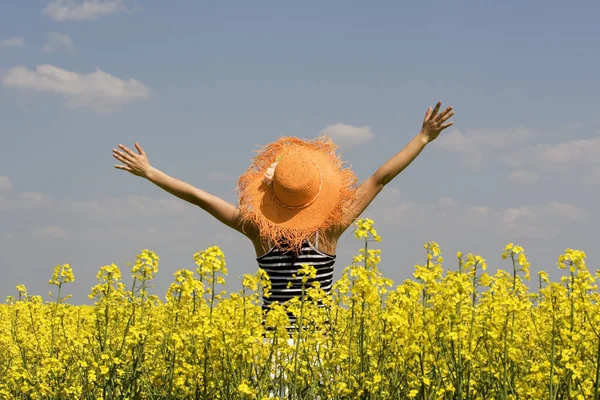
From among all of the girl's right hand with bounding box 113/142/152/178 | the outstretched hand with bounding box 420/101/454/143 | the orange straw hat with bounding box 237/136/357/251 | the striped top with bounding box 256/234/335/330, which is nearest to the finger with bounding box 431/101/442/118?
the outstretched hand with bounding box 420/101/454/143

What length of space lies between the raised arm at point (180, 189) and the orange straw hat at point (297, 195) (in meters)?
0.12

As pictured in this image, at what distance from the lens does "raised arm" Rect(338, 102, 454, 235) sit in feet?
17.5

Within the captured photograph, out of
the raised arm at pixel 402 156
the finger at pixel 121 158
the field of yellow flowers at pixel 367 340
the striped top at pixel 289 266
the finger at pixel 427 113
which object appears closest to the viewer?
the field of yellow flowers at pixel 367 340

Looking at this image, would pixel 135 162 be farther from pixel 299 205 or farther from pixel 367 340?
pixel 367 340

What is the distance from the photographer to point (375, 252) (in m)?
3.70

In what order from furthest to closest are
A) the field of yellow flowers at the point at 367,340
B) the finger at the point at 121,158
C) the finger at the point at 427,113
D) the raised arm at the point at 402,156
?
1. the finger at the point at 121,158
2. the finger at the point at 427,113
3. the raised arm at the point at 402,156
4. the field of yellow flowers at the point at 367,340

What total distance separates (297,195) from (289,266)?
1.80 ft

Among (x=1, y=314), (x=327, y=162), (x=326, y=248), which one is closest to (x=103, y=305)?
(x=326, y=248)

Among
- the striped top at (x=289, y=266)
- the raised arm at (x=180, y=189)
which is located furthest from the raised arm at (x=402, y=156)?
the raised arm at (x=180, y=189)

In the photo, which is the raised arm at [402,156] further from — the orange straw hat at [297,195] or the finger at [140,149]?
the finger at [140,149]

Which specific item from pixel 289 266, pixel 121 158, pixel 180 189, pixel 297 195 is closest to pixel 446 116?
pixel 297 195

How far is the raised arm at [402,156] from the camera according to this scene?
17.5ft

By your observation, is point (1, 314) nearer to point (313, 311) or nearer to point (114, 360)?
point (114, 360)

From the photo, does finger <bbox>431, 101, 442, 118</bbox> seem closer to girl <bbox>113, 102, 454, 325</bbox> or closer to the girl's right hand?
girl <bbox>113, 102, 454, 325</bbox>
